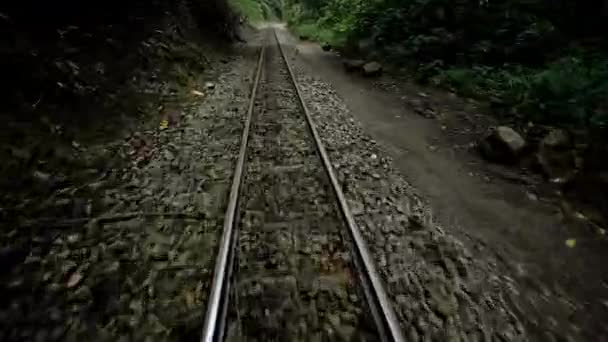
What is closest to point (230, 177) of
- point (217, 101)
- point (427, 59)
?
point (217, 101)

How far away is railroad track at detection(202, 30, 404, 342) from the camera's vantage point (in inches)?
81.0

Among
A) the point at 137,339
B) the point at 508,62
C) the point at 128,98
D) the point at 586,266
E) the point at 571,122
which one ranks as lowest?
the point at 137,339

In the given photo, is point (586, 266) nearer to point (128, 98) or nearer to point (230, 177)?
point (230, 177)

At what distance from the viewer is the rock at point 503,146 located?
431 cm

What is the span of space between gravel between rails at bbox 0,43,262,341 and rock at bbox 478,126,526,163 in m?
3.64

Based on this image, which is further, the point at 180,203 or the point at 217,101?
the point at 217,101

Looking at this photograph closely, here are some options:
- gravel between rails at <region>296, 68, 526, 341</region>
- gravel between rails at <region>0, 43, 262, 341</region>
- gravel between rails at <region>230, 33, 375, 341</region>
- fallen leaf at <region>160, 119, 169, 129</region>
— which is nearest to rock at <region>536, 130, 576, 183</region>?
gravel between rails at <region>296, 68, 526, 341</region>

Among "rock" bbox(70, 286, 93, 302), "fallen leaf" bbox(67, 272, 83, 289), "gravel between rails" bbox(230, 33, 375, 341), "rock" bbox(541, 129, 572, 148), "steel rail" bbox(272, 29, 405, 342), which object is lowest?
"rock" bbox(70, 286, 93, 302)

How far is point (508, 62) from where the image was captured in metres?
6.74

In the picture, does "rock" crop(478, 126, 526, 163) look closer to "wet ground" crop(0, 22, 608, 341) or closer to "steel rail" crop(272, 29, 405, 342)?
"wet ground" crop(0, 22, 608, 341)

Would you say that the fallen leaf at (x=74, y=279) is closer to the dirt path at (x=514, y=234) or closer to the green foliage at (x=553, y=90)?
the dirt path at (x=514, y=234)

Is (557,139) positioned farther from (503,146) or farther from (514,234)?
(514,234)

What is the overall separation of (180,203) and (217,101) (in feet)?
12.2

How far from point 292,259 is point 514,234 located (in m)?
2.24
